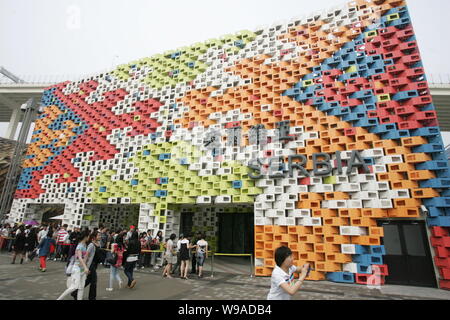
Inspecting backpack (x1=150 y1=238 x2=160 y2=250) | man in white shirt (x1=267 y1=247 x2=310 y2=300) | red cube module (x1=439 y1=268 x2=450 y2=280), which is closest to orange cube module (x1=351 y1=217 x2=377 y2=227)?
red cube module (x1=439 y1=268 x2=450 y2=280)

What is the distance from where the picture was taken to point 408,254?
916cm

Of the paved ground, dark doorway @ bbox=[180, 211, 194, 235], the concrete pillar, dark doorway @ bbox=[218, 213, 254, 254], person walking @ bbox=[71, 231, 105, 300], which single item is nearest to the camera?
person walking @ bbox=[71, 231, 105, 300]

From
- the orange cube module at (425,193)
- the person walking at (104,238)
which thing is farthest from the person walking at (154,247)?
the orange cube module at (425,193)

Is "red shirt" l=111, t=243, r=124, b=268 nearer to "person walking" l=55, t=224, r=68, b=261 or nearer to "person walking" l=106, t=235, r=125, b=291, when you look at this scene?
"person walking" l=106, t=235, r=125, b=291

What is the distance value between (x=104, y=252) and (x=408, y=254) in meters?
10.1

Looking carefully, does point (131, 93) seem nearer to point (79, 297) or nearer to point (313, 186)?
point (313, 186)

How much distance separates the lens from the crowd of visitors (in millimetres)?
5539

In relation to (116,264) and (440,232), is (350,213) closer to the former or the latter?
(440,232)

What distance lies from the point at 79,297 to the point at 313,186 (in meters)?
8.73

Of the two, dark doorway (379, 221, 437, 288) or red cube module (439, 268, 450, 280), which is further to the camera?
dark doorway (379, 221, 437, 288)

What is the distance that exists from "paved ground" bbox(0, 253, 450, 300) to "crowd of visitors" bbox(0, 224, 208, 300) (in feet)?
1.74

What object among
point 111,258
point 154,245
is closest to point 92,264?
point 111,258

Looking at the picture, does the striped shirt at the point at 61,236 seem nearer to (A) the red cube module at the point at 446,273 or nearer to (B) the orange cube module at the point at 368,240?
(B) the orange cube module at the point at 368,240

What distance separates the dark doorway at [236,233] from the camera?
15.2 metres
